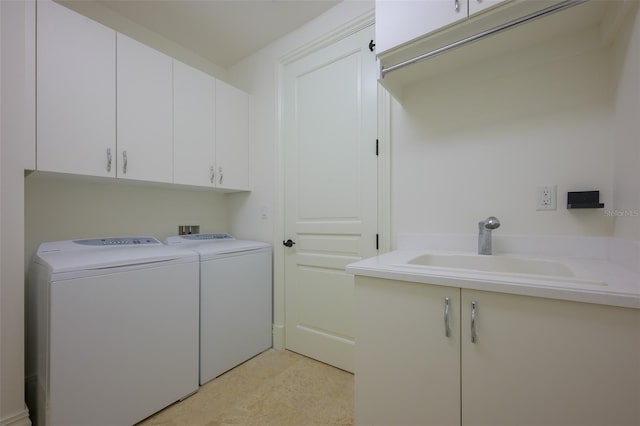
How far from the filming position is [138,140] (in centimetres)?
171

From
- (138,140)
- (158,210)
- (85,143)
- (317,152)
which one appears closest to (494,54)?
(317,152)

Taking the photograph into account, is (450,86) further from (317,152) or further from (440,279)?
(440,279)

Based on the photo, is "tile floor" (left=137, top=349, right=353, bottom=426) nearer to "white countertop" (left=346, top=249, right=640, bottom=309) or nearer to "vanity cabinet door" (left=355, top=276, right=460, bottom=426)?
"vanity cabinet door" (left=355, top=276, right=460, bottom=426)

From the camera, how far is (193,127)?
6.61ft

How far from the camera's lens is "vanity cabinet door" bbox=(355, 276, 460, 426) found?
2.92ft

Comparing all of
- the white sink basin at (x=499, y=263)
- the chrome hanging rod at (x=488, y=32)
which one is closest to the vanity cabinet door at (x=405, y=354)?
the white sink basin at (x=499, y=263)

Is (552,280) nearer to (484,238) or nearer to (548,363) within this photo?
(548,363)

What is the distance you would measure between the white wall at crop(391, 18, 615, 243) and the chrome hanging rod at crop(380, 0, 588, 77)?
31cm

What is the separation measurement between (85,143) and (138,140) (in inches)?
11.0

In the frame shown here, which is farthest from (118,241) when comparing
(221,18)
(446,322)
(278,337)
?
(446,322)

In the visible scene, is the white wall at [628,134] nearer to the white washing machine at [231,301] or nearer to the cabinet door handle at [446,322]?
the cabinet door handle at [446,322]

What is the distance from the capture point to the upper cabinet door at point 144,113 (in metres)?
1.64

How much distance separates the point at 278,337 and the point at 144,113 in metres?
1.91

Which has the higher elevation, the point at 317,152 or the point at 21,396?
the point at 317,152
